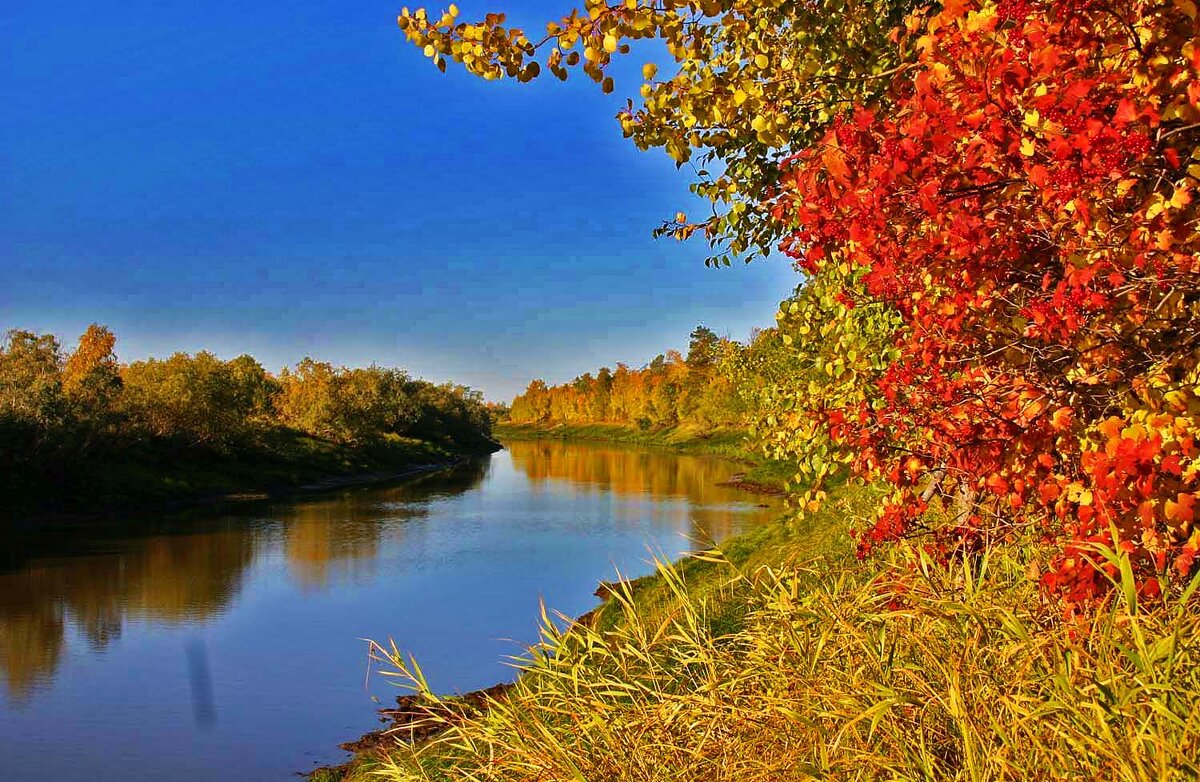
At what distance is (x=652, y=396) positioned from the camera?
354 ft

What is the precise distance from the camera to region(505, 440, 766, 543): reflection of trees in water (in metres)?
32.3

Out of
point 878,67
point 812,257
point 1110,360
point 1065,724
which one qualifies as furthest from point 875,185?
point 878,67

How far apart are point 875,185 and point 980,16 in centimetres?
73

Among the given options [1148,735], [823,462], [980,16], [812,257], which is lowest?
[1148,735]

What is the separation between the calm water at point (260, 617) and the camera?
498 inches

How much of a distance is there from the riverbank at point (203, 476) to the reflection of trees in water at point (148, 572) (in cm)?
244

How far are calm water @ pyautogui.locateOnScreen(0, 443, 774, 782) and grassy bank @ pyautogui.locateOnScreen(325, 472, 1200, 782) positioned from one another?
1884 mm

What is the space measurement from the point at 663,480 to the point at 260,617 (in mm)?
34153

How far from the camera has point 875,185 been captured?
3.69 meters

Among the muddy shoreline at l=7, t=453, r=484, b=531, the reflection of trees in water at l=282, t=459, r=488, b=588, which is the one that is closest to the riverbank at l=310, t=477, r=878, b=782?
the reflection of trees in water at l=282, t=459, r=488, b=588

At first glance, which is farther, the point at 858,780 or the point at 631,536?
the point at 631,536

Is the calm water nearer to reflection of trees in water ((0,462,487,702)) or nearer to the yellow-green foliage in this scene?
reflection of trees in water ((0,462,487,702))

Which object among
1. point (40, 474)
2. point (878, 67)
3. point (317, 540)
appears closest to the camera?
point (878, 67)

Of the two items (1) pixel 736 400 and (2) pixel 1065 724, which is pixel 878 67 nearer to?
(2) pixel 1065 724
